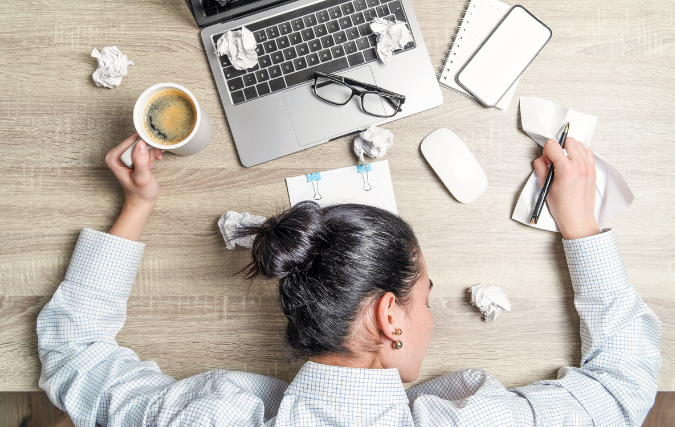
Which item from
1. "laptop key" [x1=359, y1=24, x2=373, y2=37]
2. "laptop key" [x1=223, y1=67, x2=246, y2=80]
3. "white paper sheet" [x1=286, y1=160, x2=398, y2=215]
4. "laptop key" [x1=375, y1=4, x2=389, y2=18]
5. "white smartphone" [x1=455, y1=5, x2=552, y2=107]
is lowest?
"white paper sheet" [x1=286, y1=160, x2=398, y2=215]

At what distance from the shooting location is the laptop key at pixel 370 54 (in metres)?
0.85

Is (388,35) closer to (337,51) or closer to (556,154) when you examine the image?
(337,51)

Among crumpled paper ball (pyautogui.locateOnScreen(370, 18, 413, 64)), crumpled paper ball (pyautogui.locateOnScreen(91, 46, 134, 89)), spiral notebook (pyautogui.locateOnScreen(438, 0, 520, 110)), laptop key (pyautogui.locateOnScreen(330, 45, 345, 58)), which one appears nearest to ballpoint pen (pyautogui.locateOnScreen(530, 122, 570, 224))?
spiral notebook (pyautogui.locateOnScreen(438, 0, 520, 110))

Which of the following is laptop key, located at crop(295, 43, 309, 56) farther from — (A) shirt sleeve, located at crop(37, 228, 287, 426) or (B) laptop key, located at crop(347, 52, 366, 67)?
(A) shirt sleeve, located at crop(37, 228, 287, 426)

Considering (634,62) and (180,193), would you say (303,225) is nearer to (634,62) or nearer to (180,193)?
(180,193)

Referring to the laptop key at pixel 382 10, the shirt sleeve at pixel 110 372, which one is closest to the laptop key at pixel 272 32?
the laptop key at pixel 382 10

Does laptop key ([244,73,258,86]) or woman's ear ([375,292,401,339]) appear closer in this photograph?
woman's ear ([375,292,401,339])

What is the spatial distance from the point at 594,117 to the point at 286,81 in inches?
24.0

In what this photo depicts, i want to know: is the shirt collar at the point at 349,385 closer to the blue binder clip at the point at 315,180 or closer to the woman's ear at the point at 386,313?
the woman's ear at the point at 386,313

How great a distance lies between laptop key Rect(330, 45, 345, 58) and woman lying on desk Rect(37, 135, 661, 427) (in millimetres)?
346

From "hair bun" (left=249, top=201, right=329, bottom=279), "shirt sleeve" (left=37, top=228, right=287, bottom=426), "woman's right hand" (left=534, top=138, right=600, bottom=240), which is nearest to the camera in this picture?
"hair bun" (left=249, top=201, right=329, bottom=279)

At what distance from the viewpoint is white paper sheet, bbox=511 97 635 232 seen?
0.84 meters

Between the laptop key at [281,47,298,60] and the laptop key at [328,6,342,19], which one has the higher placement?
the laptop key at [328,6,342,19]

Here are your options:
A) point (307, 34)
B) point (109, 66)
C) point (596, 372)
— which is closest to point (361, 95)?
point (307, 34)
